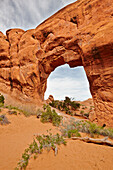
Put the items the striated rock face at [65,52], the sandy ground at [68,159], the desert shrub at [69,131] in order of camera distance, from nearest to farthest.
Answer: the sandy ground at [68,159], the desert shrub at [69,131], the striated rock face at [65,52]

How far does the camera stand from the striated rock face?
671cm

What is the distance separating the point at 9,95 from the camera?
11070mm

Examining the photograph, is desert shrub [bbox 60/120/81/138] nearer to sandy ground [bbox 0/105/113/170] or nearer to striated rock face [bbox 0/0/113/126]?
sandy ground [bbox 0/105/113/170]

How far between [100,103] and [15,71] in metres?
10.8

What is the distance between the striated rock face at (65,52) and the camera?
6715 millimetres

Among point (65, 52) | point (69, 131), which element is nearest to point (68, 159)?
point (69, 131)

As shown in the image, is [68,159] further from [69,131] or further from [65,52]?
[65,52]

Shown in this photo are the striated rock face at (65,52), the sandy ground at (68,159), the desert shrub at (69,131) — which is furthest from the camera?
the striated rock face at (65,52)

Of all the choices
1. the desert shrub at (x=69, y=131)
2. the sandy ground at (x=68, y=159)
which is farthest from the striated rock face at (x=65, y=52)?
the sandy ground at (x=68, y=159)

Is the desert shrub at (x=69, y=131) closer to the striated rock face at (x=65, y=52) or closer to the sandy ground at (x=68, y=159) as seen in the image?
the sandy ground at (x=68, y=159)

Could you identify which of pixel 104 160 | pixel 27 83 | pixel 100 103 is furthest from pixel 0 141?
pixel 27 83

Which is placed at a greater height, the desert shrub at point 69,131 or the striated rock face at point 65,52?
the striated rock face at point 65,52

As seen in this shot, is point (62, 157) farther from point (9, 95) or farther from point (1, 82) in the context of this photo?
point (1, 82)

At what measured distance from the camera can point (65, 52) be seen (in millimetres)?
9602
